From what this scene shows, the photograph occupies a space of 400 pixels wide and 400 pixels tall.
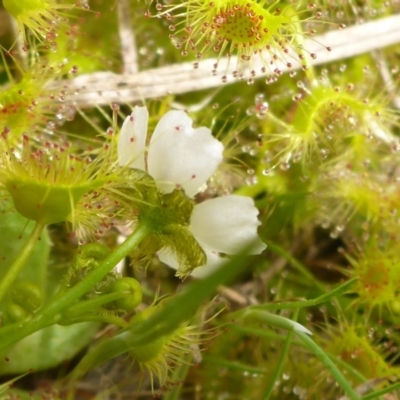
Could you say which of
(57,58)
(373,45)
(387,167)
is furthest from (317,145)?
(57,58)

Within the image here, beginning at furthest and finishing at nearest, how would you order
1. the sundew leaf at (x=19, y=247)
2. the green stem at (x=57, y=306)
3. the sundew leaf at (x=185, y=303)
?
the sundew leaf at (x=19, y=247) → the green stem at (x=57, y=306) → the sundew leaf at (x=185, y=303)

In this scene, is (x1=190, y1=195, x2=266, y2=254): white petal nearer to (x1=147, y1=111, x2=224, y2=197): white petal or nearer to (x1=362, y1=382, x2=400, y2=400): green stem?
(x1=147, y1=111, x2=224, y2=197): white petal

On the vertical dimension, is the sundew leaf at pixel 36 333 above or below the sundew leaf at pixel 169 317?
below

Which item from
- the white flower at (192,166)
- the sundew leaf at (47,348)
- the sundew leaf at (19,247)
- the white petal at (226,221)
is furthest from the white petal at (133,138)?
the sundew leaf at (47,348)

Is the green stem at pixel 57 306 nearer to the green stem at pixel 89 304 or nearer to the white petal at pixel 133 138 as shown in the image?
the green stem at pixel 89 304

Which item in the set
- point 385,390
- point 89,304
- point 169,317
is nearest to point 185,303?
point 169,317

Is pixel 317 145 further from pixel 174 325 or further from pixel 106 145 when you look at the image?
pixel 174 325
